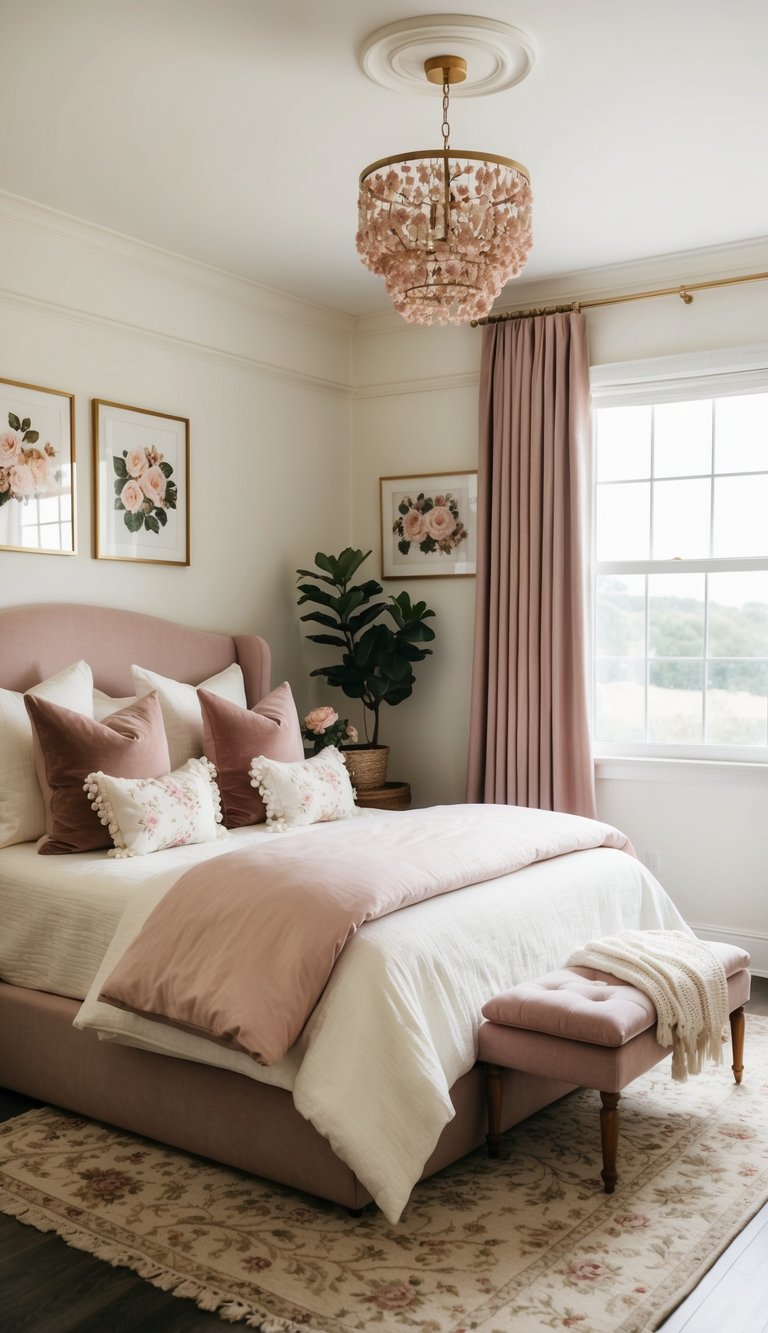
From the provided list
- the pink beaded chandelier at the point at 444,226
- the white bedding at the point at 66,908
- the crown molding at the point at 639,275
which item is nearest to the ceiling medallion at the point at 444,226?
the pink beaded chandelier at the point at 444,226

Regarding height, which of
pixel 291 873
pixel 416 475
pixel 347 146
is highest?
pixel 347 146

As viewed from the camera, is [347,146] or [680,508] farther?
[680,508]

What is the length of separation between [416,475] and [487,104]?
2.29 m

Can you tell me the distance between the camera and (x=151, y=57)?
118 inches

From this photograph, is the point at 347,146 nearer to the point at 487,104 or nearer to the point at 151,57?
the point at 487,104

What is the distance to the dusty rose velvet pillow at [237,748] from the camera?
3.94 metres

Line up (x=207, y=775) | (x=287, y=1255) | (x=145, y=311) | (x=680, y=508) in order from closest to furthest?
(x=287, y=1255)
(x=207, y=775)
(x=145, y=311)
(x=680, y=508)

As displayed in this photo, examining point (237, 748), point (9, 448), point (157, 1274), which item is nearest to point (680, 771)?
point (237, 748)

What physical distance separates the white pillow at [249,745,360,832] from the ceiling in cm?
197

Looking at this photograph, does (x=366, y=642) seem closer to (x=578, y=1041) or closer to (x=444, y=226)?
(x=444, y=226)

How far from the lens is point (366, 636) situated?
5133 mm

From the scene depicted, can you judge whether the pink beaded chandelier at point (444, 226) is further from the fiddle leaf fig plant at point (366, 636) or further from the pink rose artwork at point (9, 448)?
the fiddle leaf fig plant at point (366, 636)

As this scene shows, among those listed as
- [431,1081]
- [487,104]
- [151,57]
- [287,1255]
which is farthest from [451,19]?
[287,1255]

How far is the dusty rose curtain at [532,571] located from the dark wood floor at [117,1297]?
8.17ft
